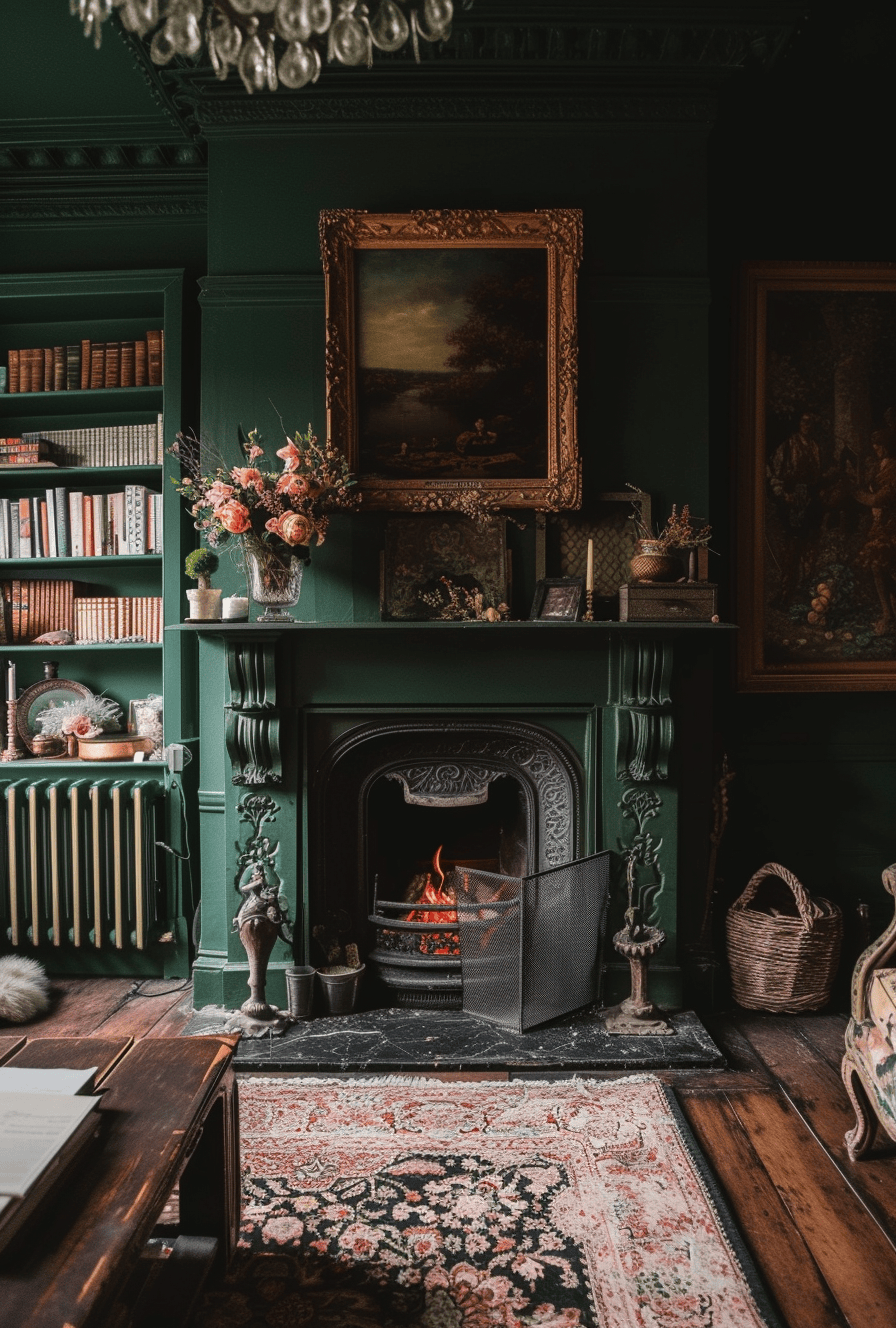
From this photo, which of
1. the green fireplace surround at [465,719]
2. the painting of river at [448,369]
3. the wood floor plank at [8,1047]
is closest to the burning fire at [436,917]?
the green fireplace surround at [465,719]

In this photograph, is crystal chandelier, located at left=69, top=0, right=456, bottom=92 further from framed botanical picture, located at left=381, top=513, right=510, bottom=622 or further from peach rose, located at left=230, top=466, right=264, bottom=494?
framed botanical picture, located at left=381, top=513, right=510, bottom=622

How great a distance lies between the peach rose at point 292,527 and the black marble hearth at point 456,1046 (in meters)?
1.62

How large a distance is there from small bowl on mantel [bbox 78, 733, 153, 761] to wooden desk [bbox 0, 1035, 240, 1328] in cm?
198

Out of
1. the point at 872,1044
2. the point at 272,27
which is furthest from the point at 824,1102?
the point at 272,27

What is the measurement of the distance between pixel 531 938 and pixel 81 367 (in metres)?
2.94

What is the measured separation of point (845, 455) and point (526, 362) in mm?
1360

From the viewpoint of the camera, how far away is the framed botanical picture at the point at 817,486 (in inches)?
139

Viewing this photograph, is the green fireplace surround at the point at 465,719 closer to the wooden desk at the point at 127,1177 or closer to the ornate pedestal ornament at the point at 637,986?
the ornate pedestal ornament at the point at 637,986

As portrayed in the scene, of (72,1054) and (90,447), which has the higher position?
(90,447)

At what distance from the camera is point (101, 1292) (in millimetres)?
1117

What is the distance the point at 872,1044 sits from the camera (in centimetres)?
230

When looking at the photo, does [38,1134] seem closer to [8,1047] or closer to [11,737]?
[8,1047]

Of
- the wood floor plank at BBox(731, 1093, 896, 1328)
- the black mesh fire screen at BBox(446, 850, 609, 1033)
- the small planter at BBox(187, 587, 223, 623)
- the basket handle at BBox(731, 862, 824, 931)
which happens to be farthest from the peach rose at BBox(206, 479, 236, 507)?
the wood floor plank at BBox(731, 1093, 896, 1328)

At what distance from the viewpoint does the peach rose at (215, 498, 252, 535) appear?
294 cm
